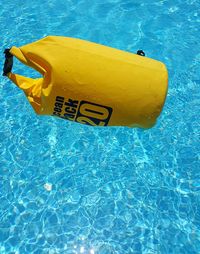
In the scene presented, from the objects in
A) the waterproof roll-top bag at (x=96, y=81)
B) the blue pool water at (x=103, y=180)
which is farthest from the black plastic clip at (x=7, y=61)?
the blue pool water at (x=103, y=180)

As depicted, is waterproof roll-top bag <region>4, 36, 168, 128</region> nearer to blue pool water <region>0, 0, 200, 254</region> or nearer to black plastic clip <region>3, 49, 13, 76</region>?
black plastic clip <region>3, 49, 13, 76</region>

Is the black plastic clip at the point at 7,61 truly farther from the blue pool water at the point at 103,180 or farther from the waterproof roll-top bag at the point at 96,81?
the blue pool water at the point at 103,180

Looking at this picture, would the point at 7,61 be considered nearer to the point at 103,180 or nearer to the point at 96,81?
the point at 96,81

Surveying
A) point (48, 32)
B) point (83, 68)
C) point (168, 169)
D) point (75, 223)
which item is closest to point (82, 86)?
point (83, 68)

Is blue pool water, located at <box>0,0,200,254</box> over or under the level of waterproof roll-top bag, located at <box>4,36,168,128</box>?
under

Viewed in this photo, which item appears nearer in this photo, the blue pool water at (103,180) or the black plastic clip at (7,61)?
the black plastic clip at (7,61)

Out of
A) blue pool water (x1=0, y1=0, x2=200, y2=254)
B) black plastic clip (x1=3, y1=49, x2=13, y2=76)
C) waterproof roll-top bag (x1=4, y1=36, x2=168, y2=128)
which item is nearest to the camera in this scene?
waterproof roll-top bag (x1=4, y1=36, x2=168, y2=128)

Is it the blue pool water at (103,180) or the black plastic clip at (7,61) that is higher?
the black plastic clip at (7,61)

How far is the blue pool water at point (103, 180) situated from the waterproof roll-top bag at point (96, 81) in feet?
6.20

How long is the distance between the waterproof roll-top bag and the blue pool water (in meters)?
1.89

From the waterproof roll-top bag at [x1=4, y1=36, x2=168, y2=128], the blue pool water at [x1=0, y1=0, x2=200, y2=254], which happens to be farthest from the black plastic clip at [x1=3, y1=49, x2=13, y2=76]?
the blue pool water at [x1=0, y1=0, x2=200, y2=254]

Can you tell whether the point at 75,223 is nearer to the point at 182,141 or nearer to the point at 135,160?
the point at 135,160

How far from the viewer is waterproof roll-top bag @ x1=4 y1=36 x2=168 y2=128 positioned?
9.66ft

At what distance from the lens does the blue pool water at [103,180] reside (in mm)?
4504
